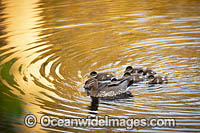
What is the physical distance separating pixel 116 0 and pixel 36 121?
Result: 1024 cm

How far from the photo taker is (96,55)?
29.6 feet

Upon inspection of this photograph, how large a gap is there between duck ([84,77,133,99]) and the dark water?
17cm

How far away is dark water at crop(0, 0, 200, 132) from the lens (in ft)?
19.6

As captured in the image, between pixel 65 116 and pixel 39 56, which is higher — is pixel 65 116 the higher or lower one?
the lower one

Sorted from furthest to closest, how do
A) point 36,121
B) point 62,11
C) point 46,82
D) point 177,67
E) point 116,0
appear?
point 116,0, point 62,11, point 177,67, point 46,82, point 36,121

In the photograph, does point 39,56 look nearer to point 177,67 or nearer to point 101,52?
point 101,52

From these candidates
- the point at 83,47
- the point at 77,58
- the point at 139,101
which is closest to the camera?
the point at 139,101

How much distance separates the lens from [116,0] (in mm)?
15125

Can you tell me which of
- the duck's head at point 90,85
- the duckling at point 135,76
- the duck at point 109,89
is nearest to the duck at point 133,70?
the duckling at point 135,76

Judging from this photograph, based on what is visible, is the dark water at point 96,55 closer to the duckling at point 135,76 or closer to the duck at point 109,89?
the duck at point 109,89

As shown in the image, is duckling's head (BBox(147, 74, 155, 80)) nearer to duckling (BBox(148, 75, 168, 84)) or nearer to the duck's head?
duckling (BBox(148, 75, 168, 84))

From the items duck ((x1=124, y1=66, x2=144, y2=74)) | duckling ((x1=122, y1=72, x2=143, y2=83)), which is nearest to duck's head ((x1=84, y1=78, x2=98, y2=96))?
duckling ((x1=122, y1=72, x2=143, y2=83))

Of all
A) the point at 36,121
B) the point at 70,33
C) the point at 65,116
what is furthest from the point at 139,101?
the point at 70,33

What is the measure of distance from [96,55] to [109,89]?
2072 millimetres
